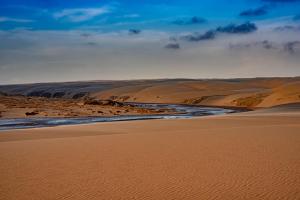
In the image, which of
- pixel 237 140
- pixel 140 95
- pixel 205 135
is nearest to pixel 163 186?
pixel 237 140

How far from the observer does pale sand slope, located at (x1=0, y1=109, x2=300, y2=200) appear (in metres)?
8.66

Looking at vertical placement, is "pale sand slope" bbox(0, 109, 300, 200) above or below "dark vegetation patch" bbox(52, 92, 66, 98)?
above

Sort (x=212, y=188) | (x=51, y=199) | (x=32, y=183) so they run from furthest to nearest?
(x=32, y=183) < (x=212, y=188) < (x=51, y=199)

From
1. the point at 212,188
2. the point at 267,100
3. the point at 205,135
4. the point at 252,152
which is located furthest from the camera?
the point at 267,100

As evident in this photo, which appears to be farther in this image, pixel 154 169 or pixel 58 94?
pixel 58 94

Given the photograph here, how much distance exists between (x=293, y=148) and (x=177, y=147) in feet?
13.0

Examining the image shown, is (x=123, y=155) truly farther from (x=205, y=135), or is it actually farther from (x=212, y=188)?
(x=205, y=135)

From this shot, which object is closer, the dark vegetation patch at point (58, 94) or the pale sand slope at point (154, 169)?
the pale sand slope at point (154, 169)

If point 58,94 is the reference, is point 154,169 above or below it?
above

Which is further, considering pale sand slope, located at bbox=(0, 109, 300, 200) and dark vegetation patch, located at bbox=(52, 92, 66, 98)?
dark vegetation patch, located at bbox=(52, 92, 66, 98)

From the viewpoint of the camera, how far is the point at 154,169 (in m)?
11.1

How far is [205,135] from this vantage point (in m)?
19.1

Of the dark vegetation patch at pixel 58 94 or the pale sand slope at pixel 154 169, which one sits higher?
the pale sand slope at pixel 154 169

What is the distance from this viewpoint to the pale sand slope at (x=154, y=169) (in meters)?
8.66
